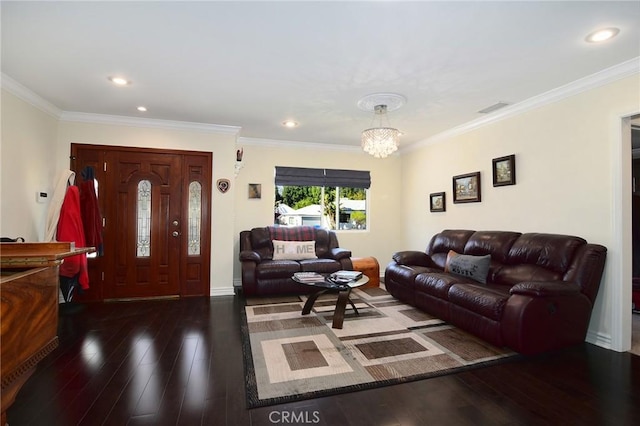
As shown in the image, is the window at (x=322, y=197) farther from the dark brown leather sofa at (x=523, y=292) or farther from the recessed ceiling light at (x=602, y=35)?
the recessed ceiling light at (x=602, y=35)

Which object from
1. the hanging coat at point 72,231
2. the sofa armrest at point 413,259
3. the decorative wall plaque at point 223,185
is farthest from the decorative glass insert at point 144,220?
the sofa armrest at point 413,259

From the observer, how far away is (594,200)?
291 centimetres

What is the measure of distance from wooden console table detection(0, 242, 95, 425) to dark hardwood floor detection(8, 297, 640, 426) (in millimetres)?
624

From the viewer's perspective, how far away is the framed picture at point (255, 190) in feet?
17.5

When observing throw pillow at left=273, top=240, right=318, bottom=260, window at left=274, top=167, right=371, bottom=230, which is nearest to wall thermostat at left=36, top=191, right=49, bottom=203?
throw pillow at left=273, top=240, right=318, bottom=260

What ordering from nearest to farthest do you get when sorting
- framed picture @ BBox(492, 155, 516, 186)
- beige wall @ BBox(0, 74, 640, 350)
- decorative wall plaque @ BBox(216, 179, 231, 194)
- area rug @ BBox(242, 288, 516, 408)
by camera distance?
area rug @ BBox(242, 288, 516, 408) → beige wall @ BBox(0, 74, 640, 350) → framed picture @ BBox(492, 155, 516, 186) → decorative wall plaque @ BBox(216, 179, 231, 194)

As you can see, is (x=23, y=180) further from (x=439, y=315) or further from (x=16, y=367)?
(x=439, y=315)

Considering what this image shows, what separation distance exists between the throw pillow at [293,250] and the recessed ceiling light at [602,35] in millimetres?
3889

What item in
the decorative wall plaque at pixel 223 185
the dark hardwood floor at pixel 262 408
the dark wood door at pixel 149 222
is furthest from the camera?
the decorative wall plaque at pixel 223 185

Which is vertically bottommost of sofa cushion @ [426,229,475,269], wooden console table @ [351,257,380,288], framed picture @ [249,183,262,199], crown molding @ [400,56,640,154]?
wooden console table @ [351,257,380,288]

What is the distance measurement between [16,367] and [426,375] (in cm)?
228

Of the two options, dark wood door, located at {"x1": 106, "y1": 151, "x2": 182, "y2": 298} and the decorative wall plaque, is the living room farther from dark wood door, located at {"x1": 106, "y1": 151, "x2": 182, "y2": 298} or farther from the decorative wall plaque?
dark wood door, located at {"x1": 106, "y1": 151, "x2": 182, "y2": 298}

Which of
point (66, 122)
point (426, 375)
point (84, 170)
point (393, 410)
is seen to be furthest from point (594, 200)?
point (66, 122)

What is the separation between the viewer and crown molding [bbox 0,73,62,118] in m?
2.97
